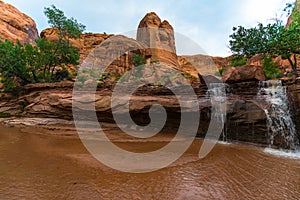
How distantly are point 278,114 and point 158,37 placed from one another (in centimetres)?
2319

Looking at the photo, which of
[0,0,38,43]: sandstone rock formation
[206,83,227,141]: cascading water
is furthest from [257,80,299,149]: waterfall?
[0,0,38,43]: sandstone rock formation

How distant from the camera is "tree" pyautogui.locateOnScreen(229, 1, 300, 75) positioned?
9219mm

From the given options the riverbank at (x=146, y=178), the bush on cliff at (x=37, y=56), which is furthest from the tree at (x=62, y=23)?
the riverbank at (x=146, y=178)

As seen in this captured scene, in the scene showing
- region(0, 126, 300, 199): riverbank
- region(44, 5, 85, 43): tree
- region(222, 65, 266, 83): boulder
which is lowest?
region(0, 126, 300, 199): riverbank

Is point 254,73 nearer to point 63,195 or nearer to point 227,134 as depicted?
point 227,134

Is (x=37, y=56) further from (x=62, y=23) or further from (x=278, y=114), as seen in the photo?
(x=278, y=114)

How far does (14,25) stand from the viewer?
2578 centimetres

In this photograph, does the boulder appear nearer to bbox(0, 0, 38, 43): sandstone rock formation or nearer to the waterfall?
the waterfall

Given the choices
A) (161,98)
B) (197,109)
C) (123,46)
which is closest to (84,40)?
(123,46)

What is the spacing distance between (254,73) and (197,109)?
3592mm

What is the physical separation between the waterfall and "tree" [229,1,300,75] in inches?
95.8

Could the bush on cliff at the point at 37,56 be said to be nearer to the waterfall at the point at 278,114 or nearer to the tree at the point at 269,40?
the tree at the point at 269,40

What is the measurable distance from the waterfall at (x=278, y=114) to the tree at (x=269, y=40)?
2433mm

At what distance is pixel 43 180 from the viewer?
342 centimetres
